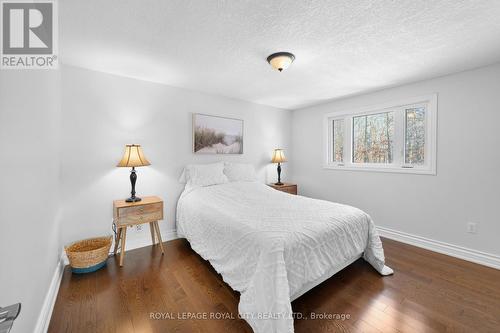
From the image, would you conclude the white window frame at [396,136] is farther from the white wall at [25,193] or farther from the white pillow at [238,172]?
the white wall at [25,193]

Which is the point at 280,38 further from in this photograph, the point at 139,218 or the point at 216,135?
the point at 139,218

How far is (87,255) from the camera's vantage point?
2113mm

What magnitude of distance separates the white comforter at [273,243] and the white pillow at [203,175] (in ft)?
0.99

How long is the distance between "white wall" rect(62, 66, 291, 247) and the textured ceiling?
25 cm

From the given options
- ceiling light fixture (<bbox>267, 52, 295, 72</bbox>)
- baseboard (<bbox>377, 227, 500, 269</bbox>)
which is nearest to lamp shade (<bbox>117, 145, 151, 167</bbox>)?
ceiling light fixture (<bbox>267, 52, 295, 72</bbox>)

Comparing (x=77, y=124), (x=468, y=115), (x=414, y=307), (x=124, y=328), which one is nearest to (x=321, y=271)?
(x=414, y=307)

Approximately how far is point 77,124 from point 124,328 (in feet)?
7.15

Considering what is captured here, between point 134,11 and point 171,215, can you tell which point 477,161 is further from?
point 171,215

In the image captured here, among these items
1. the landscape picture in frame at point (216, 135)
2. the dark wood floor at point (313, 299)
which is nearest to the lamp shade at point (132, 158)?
the landscape picture in frame at point (216, 135)

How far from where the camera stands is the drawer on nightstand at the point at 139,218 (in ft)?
7.59

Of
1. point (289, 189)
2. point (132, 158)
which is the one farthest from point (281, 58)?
point (289, 189)

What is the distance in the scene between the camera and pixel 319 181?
4.09 m

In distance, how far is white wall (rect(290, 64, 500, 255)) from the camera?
2348 millimetres

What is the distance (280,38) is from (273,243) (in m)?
1.71
